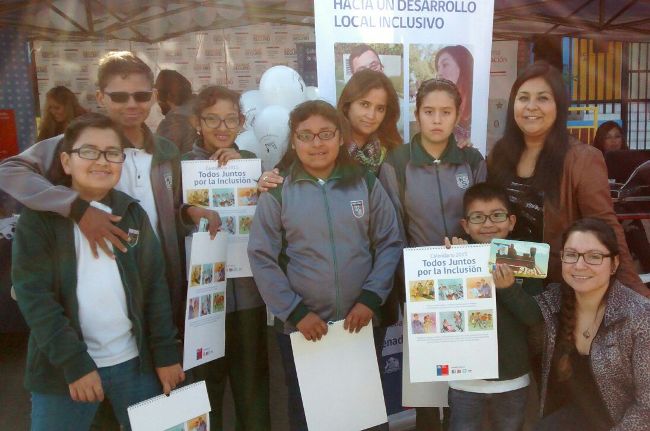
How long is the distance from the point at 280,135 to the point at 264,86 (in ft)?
1.81

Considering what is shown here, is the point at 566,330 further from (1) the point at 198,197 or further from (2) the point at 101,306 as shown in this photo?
(2) the point at 101,306

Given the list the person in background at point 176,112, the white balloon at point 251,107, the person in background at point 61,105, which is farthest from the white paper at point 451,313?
the person in background at point 61,105

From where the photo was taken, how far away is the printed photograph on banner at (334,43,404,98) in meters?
3.00

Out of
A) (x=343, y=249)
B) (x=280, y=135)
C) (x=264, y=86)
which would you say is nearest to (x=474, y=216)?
(x=343, y=249)

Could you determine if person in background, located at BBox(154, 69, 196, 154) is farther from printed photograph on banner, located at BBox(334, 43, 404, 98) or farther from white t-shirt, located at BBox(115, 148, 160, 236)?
printed photograph on banner, located at BBox(334, 43, 404, 98)

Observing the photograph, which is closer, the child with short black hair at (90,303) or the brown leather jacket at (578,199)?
the child with short black hair at (90,303)

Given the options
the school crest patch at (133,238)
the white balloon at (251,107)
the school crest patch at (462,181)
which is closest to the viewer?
the school crest patch at (133,238)

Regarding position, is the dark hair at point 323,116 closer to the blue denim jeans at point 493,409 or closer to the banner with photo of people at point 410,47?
the banner with photo of people at point 410,47

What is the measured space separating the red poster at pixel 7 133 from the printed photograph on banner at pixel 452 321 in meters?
7.53

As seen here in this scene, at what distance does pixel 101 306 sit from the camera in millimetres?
2125

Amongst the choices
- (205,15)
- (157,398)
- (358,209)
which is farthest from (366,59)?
(205,15)

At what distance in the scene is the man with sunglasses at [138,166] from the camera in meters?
2.25

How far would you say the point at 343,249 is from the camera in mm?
2432

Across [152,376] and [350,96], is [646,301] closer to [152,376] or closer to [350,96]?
[350,96]
